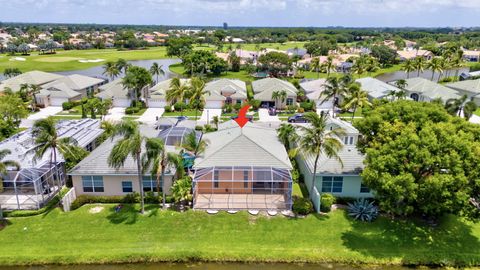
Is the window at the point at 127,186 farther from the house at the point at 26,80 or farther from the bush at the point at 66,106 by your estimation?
the house at the point at 26,80

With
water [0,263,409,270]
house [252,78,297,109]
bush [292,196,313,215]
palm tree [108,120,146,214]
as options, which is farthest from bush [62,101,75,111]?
bush [292,196,313,215]

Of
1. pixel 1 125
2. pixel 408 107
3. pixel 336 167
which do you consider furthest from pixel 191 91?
pixel 408 107

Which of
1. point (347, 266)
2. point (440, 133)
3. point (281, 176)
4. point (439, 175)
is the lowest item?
point (347, 266)

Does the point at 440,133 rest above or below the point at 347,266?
above

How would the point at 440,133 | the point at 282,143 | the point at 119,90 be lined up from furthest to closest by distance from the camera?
the point at 119,90 → the point at 282,143 → the point at 440,133

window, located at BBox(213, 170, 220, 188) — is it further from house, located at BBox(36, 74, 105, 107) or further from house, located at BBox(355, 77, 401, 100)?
house, located at BBox(36, 74, 105, 107)

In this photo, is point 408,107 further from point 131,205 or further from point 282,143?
point 131,205

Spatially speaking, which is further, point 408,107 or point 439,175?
point 408,107
